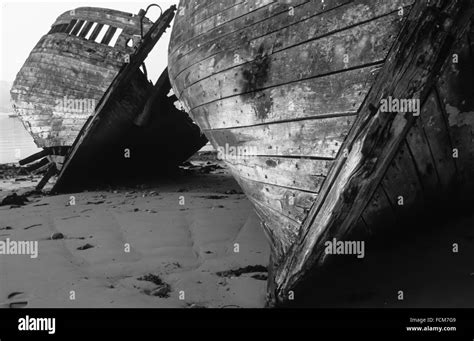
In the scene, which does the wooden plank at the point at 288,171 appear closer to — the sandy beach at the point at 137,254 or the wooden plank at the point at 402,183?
the wooden plank at the point at 402,183

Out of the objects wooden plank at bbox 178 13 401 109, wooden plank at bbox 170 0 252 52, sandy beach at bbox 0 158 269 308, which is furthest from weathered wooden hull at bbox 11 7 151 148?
wooden plank at bbox 178 13 401 109

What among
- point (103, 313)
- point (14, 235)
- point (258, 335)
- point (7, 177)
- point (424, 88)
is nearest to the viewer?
point (424, 88)

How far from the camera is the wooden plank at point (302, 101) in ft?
7.66

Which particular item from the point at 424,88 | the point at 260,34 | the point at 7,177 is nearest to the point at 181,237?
the point at 260,34

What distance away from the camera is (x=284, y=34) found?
265 cm

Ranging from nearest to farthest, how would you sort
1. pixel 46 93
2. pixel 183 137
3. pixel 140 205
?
pixel 140 205 < pixel 46 93 < pixel 183 137

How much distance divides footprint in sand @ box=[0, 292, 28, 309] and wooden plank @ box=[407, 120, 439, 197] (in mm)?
2491

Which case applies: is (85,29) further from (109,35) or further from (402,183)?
(402,183)

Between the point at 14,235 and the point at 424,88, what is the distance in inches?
154

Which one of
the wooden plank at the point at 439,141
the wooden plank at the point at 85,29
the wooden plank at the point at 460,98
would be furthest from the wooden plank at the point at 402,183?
the wooden plank at the point at 85,29

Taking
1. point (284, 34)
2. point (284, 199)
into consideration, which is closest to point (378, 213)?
point (284, 199)

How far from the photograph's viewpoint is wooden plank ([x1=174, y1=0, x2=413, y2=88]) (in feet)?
7.52

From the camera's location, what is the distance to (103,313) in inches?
105

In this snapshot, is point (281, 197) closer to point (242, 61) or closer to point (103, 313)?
point (242, 61)
